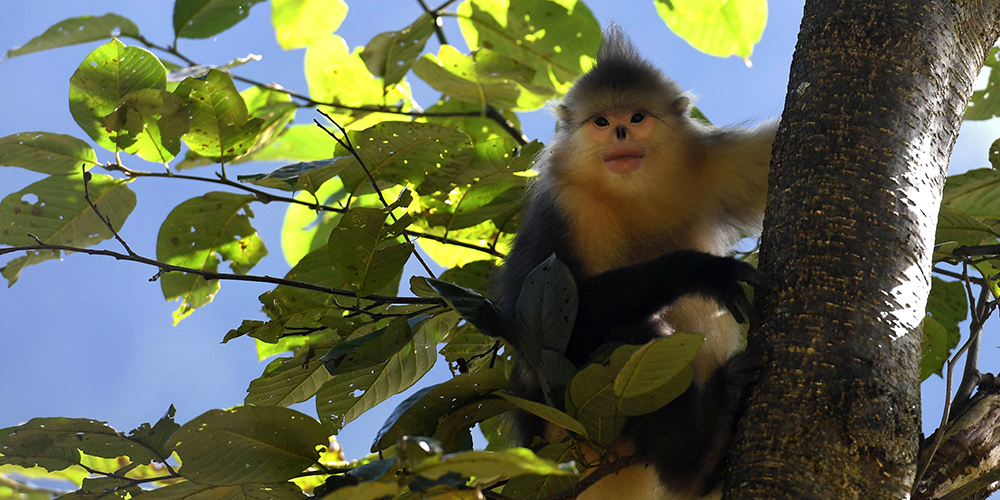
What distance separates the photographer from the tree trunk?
1433 millimetres

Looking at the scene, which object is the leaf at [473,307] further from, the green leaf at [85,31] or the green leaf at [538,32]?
the green leaf at [85,31]

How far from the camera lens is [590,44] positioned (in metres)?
3.30

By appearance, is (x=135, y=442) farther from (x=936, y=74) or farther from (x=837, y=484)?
(x=936, y=74)

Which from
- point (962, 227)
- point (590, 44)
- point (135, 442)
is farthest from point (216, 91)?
point (962, 227)

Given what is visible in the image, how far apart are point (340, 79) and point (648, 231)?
1.33 m

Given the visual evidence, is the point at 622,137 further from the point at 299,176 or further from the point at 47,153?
the point at 47,153

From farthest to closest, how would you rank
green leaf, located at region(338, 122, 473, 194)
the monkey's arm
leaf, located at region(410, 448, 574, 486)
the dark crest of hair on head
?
the dark crest of hair on head → green leaf, located at region(338, 122, 473, 194) → the monkey's arm → leaf, located at region(410, 448, 574, 486)

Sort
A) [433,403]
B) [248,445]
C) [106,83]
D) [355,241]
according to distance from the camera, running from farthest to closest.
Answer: [106,83]
[355,241]
[433,403]
[248,445]

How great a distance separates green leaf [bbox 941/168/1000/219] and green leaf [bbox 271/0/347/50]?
8.04ft

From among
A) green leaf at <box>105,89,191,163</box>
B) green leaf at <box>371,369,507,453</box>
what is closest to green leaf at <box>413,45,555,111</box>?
green leaf at <box>105,89,191,163</box>

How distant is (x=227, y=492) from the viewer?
168cm

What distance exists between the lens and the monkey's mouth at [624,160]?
9.30ft

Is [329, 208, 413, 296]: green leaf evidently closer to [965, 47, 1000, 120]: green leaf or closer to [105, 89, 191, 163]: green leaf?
[105, 89, 191, 163]: green leaf

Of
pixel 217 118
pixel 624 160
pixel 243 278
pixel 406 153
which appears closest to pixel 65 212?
pixel 217 118
